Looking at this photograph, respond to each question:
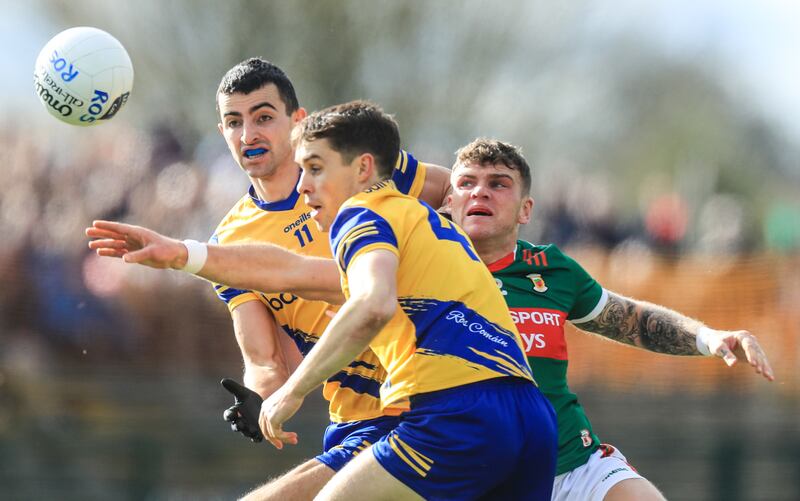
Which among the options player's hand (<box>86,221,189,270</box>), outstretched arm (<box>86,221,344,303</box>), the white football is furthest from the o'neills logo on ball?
the white football

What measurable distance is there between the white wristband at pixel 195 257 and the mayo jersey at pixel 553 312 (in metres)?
1.73

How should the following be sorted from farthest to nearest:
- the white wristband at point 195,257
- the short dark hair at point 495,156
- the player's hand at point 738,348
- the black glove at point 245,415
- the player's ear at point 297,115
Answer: the player's ear at point 297,115 < the short dark hair at point 495,156 < the black glove at point 245,415 < the player's hand at point 738,348 < the white wristband at point 195,257

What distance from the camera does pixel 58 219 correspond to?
13094 millimetres

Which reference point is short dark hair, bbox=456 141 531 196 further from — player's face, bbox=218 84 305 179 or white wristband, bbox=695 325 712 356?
white wristband, bbox=695 325 712 356

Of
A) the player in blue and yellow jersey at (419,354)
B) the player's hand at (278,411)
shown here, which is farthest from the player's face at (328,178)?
the player's hand at (278,411)

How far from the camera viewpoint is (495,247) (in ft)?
22.0

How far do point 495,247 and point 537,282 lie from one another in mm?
299

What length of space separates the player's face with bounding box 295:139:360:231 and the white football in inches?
86.4

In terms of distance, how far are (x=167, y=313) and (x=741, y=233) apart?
7.48m

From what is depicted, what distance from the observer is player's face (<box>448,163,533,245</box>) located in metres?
6.54

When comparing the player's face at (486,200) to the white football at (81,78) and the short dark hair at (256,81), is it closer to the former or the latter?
the short dark hair at (256,81)

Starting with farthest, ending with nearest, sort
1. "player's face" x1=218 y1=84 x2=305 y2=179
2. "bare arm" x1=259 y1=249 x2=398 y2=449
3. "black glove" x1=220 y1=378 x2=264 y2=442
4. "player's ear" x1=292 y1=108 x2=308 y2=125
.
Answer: "player's ear" x1=292 y1=108 x2=308 y2=125
"player's face" x1=218 y1=84 x2=305 y2=179
"black glove" x1=220 y1=378 x2=264 y2=442
"bare arm" x1=259 y1=249 x2=398 y2=449

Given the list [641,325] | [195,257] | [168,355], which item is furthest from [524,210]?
[168,355]

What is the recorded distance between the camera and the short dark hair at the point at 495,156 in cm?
660
